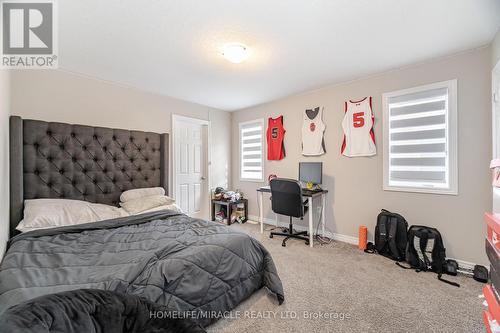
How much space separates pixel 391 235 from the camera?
8.06ft

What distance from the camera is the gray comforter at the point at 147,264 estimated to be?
1114 mm

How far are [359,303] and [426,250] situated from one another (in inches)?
44.4

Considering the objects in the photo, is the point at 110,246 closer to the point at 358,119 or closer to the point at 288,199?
the point at 288,199

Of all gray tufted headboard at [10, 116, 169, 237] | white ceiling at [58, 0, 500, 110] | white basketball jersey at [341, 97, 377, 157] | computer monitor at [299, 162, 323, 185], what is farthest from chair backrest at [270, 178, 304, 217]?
gray tufted headboard at [10, 116, 169, 237]

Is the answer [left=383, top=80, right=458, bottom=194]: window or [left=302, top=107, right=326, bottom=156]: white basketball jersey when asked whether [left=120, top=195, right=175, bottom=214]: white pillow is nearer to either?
[left=302, top=107, right=326, bottom=156]: white basketball jersey

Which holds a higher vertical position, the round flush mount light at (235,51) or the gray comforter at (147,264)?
the round flush mount light at (235,51)

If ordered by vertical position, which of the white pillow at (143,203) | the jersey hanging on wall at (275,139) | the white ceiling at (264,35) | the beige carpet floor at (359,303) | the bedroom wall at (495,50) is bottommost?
the beige carpet floor at (359,303)

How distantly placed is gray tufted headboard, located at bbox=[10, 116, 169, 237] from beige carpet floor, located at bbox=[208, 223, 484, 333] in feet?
6.80

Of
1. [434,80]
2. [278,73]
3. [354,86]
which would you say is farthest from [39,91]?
[434,80]

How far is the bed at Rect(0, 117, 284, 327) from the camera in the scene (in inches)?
45.4

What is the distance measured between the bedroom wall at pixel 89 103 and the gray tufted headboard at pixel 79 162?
8.1 inches

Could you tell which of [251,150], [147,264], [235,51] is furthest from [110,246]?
[251,150]

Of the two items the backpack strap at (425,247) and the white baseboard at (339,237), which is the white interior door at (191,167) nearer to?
the white baseboard at (339,237)

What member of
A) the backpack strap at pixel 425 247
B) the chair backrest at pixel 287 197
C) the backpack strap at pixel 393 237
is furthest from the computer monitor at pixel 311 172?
the backpack strap at pixel 425 247
